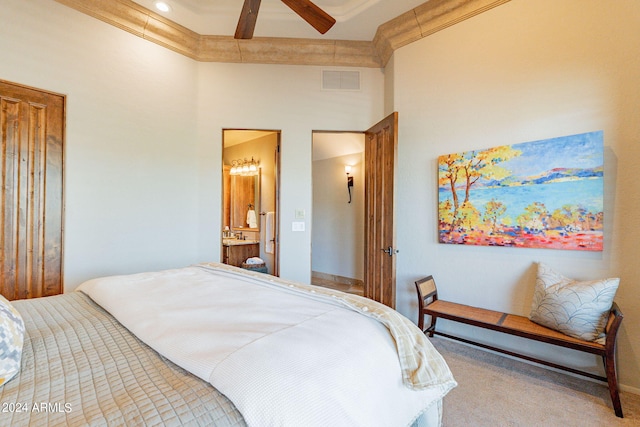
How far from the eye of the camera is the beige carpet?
1738mm

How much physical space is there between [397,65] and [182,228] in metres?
2.96

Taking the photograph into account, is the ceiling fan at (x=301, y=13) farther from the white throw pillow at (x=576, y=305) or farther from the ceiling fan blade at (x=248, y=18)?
the white throw pillow at (x=576, y=305)

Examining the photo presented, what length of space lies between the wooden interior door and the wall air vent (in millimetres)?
633

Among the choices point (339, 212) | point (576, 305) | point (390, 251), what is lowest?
point (576, 305)

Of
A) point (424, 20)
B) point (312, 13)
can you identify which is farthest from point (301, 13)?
point (424, 20)

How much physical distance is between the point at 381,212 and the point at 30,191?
9.96 ft

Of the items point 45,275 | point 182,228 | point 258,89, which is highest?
point 258,89

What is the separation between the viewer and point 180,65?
11.0 feet

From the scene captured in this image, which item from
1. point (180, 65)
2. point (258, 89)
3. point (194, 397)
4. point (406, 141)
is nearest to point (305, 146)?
point (258, 89)

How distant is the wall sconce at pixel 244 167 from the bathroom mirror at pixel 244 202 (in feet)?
0.19

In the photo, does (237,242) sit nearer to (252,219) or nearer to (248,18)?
(252,219)

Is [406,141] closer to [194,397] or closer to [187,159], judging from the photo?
[187,159]

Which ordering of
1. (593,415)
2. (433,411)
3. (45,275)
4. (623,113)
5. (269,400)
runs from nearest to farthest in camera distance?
(269,400)
(433,411)
(593,415)
(623,113)
(45,275)

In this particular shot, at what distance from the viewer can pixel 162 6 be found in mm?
2938
